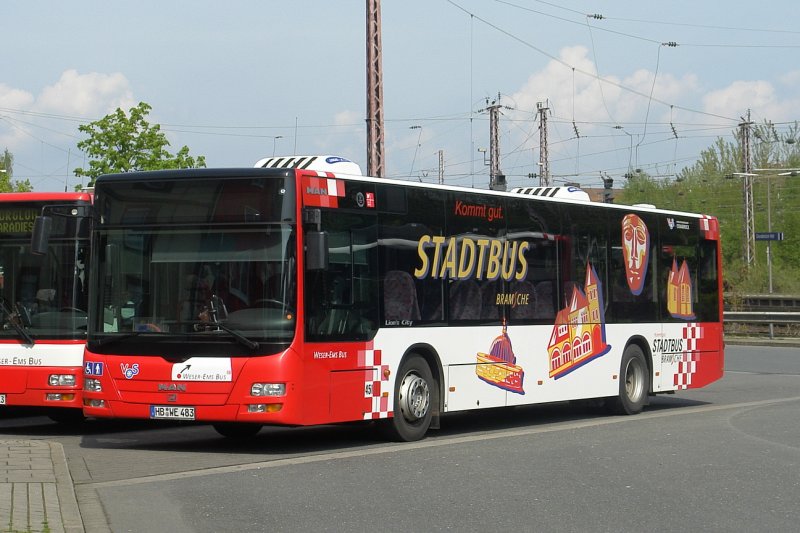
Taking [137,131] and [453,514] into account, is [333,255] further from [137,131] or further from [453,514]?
[137,131]

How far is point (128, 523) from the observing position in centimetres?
898

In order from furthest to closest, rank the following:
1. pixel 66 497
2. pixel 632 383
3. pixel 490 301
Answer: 1. pixel 632 383
2. pixel 490 301
3. pixel 66 497

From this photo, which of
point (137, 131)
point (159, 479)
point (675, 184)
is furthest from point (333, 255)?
point (675, 184)

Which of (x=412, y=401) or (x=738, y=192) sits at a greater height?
(x=738, y=192)

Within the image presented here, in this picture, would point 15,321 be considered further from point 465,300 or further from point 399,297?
point 465,300

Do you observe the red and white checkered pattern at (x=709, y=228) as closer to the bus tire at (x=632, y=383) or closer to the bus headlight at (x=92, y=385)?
the bus tire at (x=632, y=383)

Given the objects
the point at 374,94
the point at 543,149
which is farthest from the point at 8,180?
the point at 374,94

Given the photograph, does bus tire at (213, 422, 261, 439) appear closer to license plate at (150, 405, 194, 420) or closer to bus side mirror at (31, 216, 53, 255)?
license plate at (150, 405, 194, 420)

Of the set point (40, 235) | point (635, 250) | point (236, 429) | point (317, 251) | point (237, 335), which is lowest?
point (236, 429)

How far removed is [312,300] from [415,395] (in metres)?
2.03

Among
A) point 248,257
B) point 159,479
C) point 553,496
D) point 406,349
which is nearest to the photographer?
point 553,496

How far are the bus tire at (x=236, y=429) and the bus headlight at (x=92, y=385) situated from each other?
1640 mm

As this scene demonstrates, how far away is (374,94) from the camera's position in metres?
25.4

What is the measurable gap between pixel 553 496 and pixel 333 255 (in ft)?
14.2
